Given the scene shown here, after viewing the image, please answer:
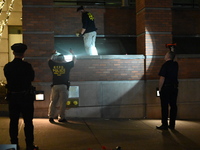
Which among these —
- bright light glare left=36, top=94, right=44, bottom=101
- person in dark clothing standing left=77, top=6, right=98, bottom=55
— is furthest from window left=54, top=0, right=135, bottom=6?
bright light glare left=36, top=94, right=44, bottom=101

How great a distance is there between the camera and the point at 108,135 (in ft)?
24.9

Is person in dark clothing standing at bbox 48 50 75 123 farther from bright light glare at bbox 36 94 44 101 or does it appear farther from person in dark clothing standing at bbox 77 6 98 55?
person in dark clothing standing at bbox 77 6 98 55

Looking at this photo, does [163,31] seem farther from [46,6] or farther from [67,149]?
[67,149]

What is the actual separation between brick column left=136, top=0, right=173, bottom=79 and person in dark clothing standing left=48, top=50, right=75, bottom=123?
2.52 meters

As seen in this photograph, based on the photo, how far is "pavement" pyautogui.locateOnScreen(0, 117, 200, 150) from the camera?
6.62 meters

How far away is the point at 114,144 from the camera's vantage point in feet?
22.0

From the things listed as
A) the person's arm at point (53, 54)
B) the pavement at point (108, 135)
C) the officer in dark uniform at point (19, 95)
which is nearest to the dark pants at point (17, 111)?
the officer in dark uniform at point (19, 95)

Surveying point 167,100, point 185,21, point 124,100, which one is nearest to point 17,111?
point 167,100

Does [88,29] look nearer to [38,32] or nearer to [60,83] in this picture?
[38,32]

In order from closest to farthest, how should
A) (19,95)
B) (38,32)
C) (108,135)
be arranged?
(19,95), (108,135), (38,32)

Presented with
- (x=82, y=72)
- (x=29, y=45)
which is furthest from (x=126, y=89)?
(x=29, y=45)

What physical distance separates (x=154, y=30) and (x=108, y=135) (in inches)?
160

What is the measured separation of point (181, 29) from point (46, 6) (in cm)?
526

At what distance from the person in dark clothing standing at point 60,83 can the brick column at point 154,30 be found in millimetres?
2524
